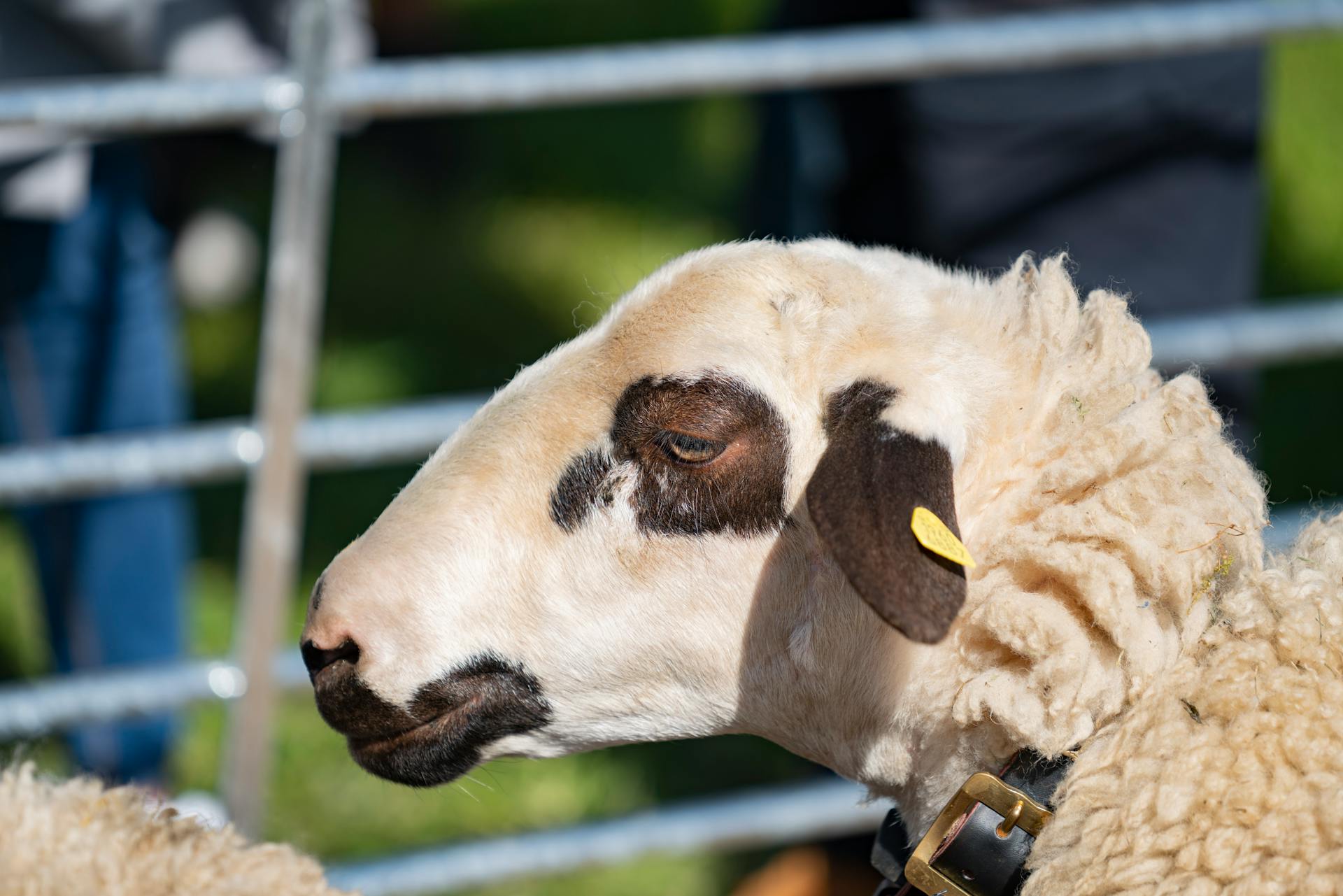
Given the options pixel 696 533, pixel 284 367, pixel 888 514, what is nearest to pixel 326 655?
pixel 696 533

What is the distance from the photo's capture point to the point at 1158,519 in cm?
141

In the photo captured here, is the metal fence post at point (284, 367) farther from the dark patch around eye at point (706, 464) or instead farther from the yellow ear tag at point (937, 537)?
the yellow ear tag at point (937, 537)

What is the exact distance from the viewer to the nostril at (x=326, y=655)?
5.14ft

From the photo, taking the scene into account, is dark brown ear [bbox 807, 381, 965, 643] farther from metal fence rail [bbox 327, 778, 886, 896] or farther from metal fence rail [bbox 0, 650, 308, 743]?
metal fence rail [bbox 0, 650, 308, 743]

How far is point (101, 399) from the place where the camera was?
293 cm

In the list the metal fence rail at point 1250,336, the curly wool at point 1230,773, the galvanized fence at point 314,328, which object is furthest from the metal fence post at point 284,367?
the metal fence rail at point 1250,336

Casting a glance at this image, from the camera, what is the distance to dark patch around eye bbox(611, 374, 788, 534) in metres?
1.53

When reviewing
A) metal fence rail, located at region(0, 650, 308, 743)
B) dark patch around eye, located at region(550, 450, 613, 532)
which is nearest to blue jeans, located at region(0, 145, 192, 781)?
metal fence rail, located at region(0, 650, 308, 743)

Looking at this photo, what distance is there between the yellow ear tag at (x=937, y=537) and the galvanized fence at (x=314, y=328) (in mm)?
1296

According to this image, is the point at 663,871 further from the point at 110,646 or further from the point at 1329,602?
the point at 1329,602

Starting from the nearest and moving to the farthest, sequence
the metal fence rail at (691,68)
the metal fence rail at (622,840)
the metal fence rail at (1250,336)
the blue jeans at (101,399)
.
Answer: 1. the metal fence rail at (691,68)
2. the metal fence rail at (622,840)
3. the metal fence rail at (1250,336)
4. the blue jeans at (101,399)

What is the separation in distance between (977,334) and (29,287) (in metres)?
2.21

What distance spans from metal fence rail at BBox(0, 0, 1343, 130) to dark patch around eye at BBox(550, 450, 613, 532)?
1.03 metres

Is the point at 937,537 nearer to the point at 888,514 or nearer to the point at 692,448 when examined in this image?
the point at 888,514
